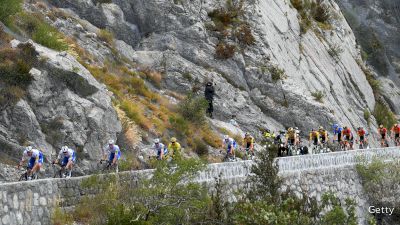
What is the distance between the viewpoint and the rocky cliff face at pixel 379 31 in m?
63.0

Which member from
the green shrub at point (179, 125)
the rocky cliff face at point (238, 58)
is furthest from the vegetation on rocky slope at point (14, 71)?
the rocky cliff face at point (238, 58)

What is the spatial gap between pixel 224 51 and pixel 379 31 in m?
32.4

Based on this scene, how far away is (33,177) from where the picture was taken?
21438 millimetres

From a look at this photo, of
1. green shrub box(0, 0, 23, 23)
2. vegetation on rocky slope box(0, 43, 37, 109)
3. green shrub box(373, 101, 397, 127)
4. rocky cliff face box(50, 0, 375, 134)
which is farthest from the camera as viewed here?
green shrub box(373, 101, 397, 127)

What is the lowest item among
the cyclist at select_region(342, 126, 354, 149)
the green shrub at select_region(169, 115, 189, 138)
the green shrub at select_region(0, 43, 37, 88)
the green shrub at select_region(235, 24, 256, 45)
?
the cyclist at select_region(342, 126, 354, 149)

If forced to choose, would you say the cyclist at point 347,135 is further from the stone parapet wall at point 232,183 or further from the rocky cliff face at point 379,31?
the rocky cliff face at point 379,31

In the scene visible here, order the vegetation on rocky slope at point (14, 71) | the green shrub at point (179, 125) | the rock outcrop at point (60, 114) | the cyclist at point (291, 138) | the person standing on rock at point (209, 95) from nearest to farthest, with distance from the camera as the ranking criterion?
the rock outcrop at point (60, 114)
the vegetation on rocky slope at point (14, 71)
the green shrub at point (179, 125)
the cyclist at point (291, 138)
the person standing on rock at point (209, 95)

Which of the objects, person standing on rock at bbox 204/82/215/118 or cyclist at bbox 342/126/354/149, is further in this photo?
cyclist at bbox 342/126/354/149

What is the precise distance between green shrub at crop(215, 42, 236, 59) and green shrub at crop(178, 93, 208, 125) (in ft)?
19.9

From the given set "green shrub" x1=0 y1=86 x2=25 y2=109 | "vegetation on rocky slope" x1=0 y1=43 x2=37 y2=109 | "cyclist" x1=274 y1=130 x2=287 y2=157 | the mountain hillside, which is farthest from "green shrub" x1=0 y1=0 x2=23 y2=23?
"cyclist" x1=274 y1=130 x2=287 y2=157

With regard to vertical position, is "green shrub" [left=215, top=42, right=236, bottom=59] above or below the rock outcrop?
below

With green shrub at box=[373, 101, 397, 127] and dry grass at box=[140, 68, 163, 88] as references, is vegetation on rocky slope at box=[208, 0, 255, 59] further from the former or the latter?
green shrub at box=[373, 101, 397, 127]

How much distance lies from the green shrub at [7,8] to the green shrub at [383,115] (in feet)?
98.2

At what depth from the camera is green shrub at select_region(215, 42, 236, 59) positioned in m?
40.7
